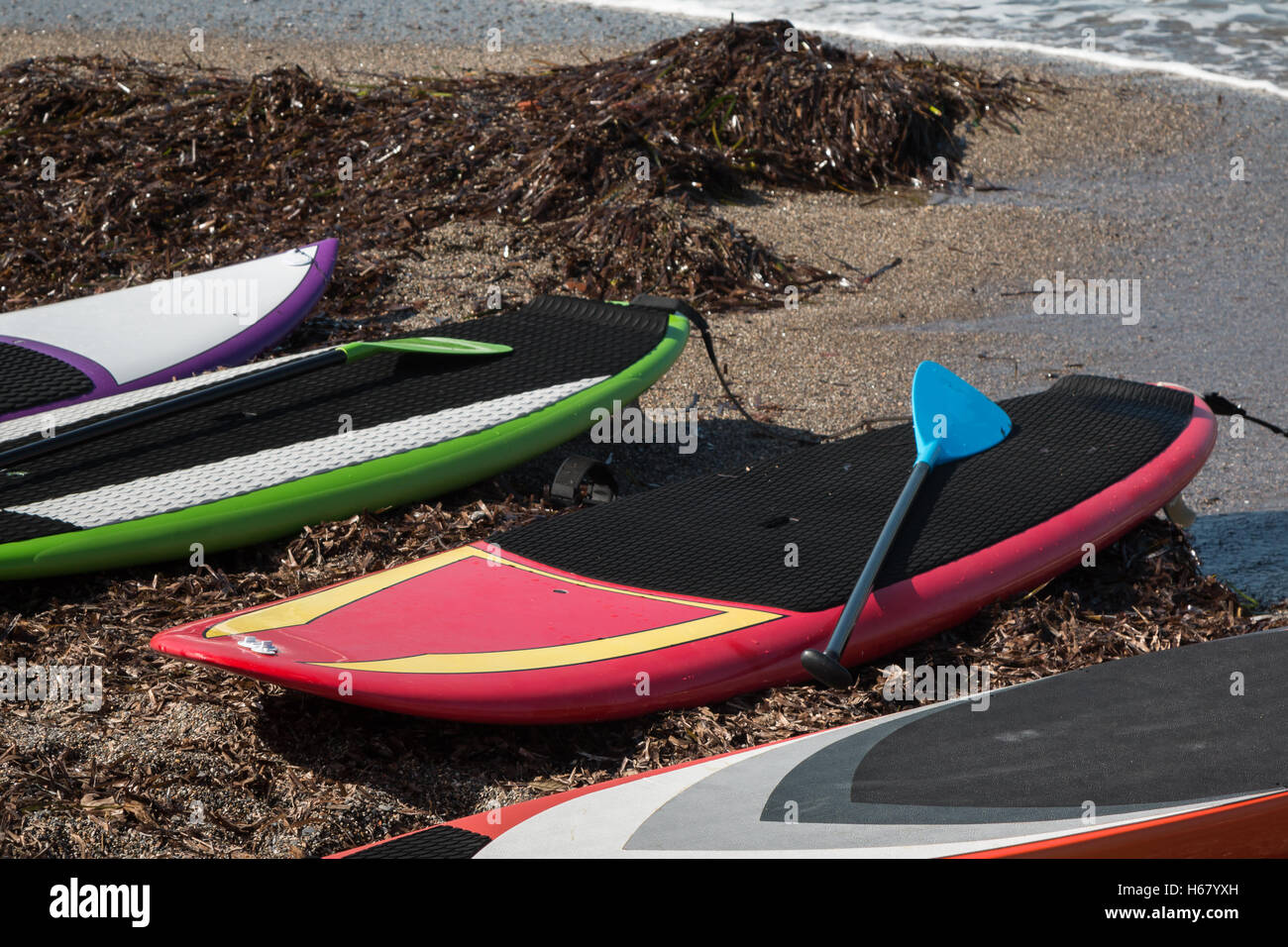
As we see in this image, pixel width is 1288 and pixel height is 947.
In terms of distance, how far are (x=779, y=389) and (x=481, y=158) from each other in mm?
2294

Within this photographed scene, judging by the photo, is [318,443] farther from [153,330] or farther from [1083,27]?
[1083,27]

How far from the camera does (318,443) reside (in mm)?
3471

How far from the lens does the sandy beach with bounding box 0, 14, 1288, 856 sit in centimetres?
247

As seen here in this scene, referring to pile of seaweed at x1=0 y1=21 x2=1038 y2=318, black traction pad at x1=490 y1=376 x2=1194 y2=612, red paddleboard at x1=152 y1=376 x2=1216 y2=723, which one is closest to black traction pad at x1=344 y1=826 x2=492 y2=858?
red paddleboard at x1=152 y1=376 x2=1216 y2=723

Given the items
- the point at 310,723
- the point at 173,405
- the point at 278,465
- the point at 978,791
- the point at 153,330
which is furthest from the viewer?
the point at 153,330

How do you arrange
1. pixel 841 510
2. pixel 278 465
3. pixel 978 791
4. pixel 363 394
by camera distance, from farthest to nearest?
pixel 363 394
pixel 278 465
pixel 841 510
pixel 978 791

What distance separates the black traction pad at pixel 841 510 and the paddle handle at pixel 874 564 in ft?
0.12

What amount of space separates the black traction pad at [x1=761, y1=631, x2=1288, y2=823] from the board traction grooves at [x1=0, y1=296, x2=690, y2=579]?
1.56m

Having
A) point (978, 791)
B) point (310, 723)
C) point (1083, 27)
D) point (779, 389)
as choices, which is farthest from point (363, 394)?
point (1083, 27)

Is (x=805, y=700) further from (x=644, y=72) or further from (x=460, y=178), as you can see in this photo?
(x=644, y=72)

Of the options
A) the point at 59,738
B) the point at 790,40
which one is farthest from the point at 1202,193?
the point at 59,738

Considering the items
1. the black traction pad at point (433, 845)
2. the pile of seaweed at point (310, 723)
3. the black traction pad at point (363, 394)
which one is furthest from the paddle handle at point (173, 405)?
the black traction pad at point (433, 845)

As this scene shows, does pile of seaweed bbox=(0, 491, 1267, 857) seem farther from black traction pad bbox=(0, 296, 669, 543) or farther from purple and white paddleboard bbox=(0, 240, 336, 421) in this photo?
purple and white paddleboard bbox=(0, 240, 336, 421)

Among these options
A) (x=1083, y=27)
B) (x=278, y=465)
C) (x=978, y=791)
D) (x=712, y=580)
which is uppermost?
(x=1083, y=27)
